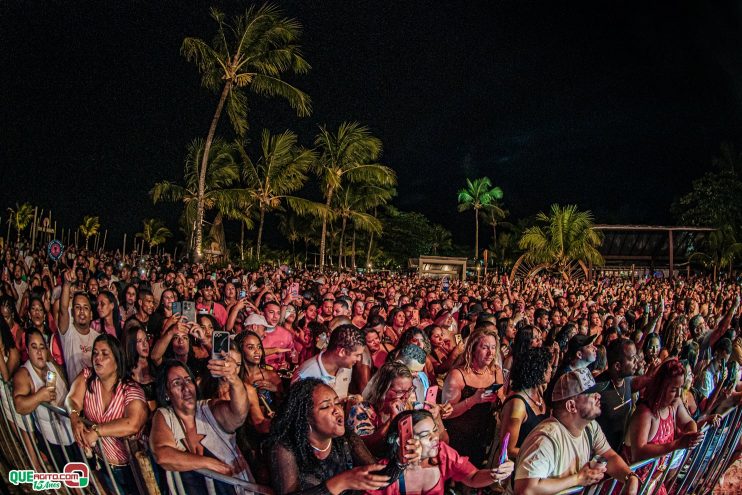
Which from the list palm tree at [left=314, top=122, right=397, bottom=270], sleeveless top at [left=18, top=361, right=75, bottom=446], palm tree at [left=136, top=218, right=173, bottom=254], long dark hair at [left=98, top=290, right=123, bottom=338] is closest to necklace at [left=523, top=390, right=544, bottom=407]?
sleeveless top at [left=18, top=361, right=75, bottom=446]

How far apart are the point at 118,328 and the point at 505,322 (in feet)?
15.1

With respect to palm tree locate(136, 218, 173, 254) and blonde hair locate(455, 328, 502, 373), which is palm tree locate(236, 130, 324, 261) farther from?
palm tree locate(136, 218, 173, 254)

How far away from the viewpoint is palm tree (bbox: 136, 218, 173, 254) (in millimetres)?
69938

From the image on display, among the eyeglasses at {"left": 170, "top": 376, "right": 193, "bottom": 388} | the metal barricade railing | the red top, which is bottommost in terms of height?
the metal barricade railing

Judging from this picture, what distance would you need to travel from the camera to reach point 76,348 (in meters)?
5.00

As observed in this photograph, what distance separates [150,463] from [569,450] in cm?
219

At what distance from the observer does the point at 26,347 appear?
12.6 ft

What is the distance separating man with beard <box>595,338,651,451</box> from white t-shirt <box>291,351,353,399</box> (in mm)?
1846

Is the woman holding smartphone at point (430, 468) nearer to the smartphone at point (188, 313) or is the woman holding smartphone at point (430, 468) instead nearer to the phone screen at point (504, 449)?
the phone screen at point (504, 449)

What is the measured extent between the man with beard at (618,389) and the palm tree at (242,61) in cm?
1546

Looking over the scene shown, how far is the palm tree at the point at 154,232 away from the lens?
2753 inches

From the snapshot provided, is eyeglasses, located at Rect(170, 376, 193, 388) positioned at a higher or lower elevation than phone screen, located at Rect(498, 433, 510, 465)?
higher

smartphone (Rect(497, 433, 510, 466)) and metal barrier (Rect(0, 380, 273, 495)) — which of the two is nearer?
metal barrier (Rect(0, 380, 273, 495))

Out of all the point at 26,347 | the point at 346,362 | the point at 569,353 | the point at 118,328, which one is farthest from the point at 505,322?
the point at 26,347
